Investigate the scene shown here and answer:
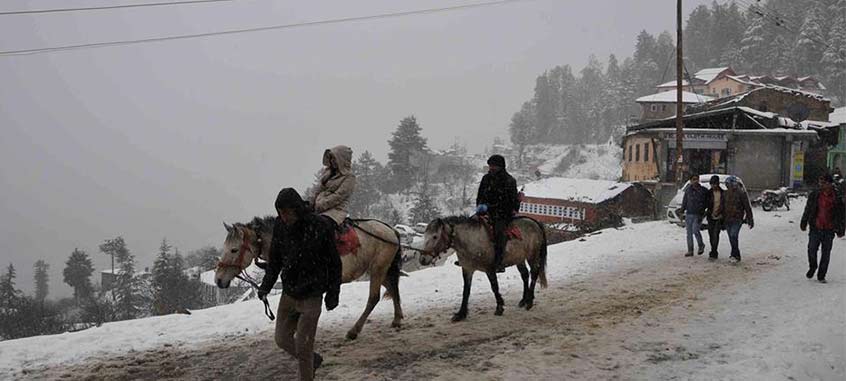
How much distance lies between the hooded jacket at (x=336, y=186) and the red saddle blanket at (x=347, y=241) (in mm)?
145

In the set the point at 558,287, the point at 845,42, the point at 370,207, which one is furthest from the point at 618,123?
the point at 558,287

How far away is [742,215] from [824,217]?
2994 millimetres

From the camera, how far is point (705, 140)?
35.3m

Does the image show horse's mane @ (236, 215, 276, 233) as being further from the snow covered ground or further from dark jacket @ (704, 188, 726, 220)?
dark jacket @ (704, 188, 726, 220)

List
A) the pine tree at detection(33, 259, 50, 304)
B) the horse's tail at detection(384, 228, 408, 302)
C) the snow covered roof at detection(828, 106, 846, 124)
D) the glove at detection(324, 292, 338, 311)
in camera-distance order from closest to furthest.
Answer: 1. the glove at detection(324, 292, 338, 311)
2. the horse's tail at detection(384, 228, 408, 302)
3. the snow covered roof at detection(828, 106, 846, 124)
4. the pine tree at detection(33, 259, 50, 304)

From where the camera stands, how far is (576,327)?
25.4 feet

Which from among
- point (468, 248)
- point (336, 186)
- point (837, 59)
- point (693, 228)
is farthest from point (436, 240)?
point (837, 59)

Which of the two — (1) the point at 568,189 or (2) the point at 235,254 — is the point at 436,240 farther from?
(1) the point at 568,189

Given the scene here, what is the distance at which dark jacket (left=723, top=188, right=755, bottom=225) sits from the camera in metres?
13.0

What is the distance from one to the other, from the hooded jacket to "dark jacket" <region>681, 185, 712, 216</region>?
10.3 m

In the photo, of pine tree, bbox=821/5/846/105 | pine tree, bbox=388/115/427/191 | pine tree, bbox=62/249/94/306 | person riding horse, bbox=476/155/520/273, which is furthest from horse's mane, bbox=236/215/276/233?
pine tree, bbox=821/5/846/105

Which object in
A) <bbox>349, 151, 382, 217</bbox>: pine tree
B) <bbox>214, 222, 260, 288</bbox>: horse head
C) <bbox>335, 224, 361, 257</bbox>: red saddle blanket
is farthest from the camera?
<bbox>349, 151, 382, 217</bbox>: pine tree

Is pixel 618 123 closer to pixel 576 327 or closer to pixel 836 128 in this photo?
pixel 836 128

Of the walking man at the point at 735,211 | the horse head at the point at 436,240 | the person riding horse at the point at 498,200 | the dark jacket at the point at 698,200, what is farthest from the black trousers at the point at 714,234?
the horse head at the point at 436,240
